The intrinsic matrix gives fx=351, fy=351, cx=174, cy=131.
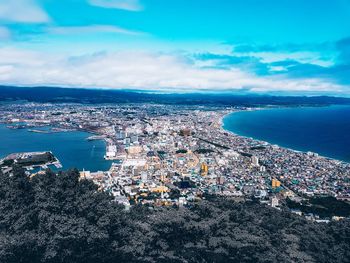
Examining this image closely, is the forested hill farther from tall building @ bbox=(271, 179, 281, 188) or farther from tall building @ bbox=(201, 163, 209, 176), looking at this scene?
tall building @ bbox=(201, 163, 209, 176)

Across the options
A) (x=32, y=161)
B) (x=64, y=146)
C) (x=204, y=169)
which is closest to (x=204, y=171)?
(x=204, y=169)

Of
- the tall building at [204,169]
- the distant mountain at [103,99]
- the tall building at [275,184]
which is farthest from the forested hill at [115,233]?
the distant mountain at [103,99]

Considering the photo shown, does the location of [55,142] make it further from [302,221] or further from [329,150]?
[302,221]

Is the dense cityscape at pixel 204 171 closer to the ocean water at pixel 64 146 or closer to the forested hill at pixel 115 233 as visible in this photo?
the ocean water at pixel 64 146

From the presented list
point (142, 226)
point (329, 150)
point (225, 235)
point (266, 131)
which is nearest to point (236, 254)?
point (225, 235)

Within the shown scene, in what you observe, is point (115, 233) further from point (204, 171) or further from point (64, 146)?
point (64, 146)

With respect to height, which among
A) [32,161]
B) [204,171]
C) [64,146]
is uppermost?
[204,171]
